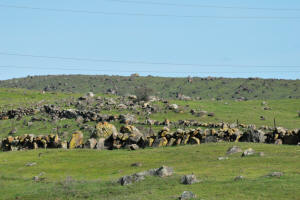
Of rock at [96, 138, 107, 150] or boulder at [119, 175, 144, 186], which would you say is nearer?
boulder at [119, 175, 144, 186]

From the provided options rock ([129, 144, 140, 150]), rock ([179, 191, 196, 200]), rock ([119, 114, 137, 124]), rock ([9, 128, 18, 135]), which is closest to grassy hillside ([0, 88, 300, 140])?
rock ([9, 128, 18, 135])

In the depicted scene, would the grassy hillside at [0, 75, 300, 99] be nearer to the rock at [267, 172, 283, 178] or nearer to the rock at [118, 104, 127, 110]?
the rock at [118, 104, 127, 110]

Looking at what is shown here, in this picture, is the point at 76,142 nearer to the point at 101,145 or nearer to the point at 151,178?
the point at 101,145

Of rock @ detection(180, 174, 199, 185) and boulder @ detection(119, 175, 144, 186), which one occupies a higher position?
rock @ detection(180, 174, 199, 185)

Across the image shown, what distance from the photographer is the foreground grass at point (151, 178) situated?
28.9 metres

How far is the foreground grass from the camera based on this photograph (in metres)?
28.9

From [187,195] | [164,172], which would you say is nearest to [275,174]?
[187,195]

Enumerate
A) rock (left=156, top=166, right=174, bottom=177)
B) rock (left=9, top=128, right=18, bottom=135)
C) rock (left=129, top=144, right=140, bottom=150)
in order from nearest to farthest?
rock (left=156, top=166, right=174, bottom=177) < rock (left=129, top=144, right=140, bottom=150) < rock (left=9, top=128, right=18, bottom=135)

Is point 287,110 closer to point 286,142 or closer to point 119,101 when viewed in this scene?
point 119,101

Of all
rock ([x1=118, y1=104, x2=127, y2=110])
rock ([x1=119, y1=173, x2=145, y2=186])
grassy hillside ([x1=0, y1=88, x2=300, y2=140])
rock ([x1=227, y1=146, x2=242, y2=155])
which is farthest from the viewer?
rock ([x1=118, y1=104, x2=127, y2=110])

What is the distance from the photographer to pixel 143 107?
311ft

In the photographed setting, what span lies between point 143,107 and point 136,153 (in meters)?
44.5

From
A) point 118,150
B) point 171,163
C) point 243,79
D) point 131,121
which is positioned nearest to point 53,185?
point 171,163

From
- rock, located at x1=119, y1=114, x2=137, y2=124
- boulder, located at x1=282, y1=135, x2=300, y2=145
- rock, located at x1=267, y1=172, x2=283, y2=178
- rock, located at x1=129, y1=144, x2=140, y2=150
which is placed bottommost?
rock, located at x1=267, y1=172, x2=283, y2=178
